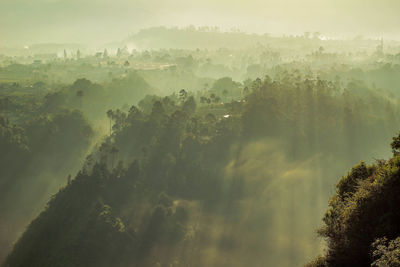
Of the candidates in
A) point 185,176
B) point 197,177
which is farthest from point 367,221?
point 185,176

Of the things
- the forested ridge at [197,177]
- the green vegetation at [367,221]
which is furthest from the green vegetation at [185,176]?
the green vegetation at [367,221]

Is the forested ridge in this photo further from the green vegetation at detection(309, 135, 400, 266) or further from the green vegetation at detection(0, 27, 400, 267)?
the green vegetation at detection(309, 135, 400, 266)

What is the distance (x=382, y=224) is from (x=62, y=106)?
137 metres

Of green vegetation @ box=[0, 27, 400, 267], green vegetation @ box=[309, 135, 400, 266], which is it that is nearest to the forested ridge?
green vegetation @ box=[0, 27, 400, 267]

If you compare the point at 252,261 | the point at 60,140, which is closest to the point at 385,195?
the point at 252,261

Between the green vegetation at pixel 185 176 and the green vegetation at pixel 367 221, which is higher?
the green vegetation at pixel 367 221

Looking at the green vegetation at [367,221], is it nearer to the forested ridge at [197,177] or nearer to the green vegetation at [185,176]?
the green vegetation at [185,176]

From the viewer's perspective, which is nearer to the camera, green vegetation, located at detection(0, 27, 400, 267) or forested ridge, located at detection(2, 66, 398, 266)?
forested ridge, located at detection(2, 66, 398, 266)

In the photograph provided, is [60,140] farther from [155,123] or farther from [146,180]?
[146,180]

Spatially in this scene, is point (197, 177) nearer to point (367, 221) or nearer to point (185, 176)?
point (185, 176)

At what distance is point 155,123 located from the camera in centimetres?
11212

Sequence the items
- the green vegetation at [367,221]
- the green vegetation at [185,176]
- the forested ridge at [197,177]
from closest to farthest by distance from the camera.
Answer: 1. the green vegetation at [367,221]
2. the forested ridge at [197,177]
3. the green vegetation at [185,176]

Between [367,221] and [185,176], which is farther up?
[367,221]

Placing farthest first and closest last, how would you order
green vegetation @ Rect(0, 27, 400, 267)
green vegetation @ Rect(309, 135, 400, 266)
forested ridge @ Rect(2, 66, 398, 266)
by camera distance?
green vegetation @ Rect(0, 27, 400, 267)
forested ridge @ Rect(2, 66, 398, 266)
green vegetation @ Rect(309, 135, 400, 266)
